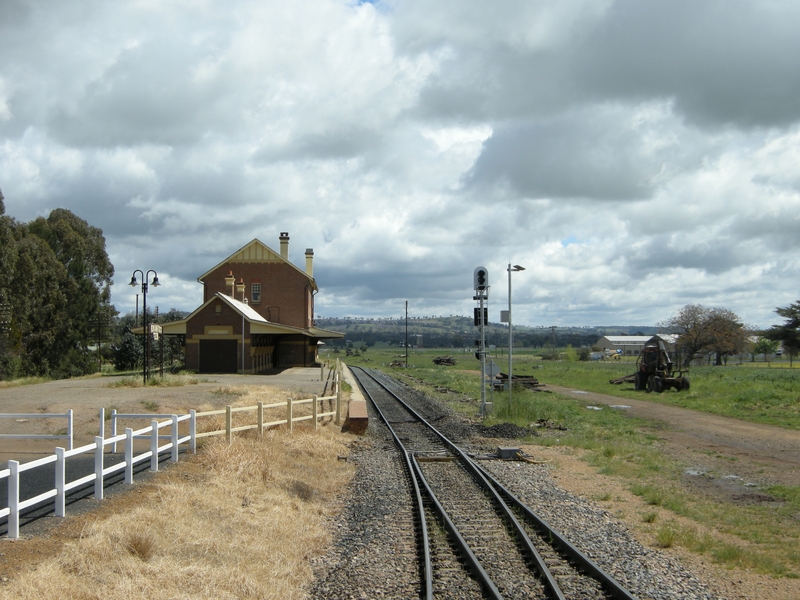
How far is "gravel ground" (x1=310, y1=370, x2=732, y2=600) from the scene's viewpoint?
7.45 m

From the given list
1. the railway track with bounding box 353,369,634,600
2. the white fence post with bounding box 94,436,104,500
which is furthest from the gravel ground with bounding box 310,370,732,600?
the white fence post with bounding box 94,436,104,500

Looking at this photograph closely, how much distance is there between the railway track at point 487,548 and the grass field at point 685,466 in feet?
5.85

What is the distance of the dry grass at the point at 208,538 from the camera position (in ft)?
21.7

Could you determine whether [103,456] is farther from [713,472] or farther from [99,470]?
[713,472]

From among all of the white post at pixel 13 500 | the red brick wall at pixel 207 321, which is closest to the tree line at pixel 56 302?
the red brick wall at pixel 207 321

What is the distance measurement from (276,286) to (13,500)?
52.3 meters

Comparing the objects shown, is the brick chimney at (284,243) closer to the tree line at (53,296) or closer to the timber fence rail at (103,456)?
the tree line at (53,296)

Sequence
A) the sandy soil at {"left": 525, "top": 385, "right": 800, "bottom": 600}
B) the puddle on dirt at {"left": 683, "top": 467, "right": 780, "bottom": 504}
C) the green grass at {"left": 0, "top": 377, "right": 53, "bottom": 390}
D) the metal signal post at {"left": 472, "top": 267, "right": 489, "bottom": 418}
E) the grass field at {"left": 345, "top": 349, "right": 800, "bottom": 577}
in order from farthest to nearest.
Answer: the green grass at {"left": 0, "top": 377, "right": 53, "bottom": 390}
the metal signal post at {"left": 472, "top": 267, "right": 489, "bottom": 418}
the puddle on dirt at {"left": 683, "top": 467, "right": 780, "bottom": 504}
the grass field at {"left": 345, "top": 349, "right": 800, "bottom": 577}
the sandy soil at {"left": 525, "top": 385, "right": 800, "bottom": 600}

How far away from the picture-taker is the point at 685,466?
51.8ft

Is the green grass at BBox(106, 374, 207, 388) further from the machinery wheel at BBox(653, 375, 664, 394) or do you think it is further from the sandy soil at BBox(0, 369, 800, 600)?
the machinery wheel at BBox(653, 375, 664, 394)

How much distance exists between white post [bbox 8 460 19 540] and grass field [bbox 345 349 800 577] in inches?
296

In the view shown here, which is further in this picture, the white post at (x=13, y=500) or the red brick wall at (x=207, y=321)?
the red brick wall at (x=207, y=321)

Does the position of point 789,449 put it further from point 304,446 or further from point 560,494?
point 304,446

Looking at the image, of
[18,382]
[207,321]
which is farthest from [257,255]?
[18,382]
